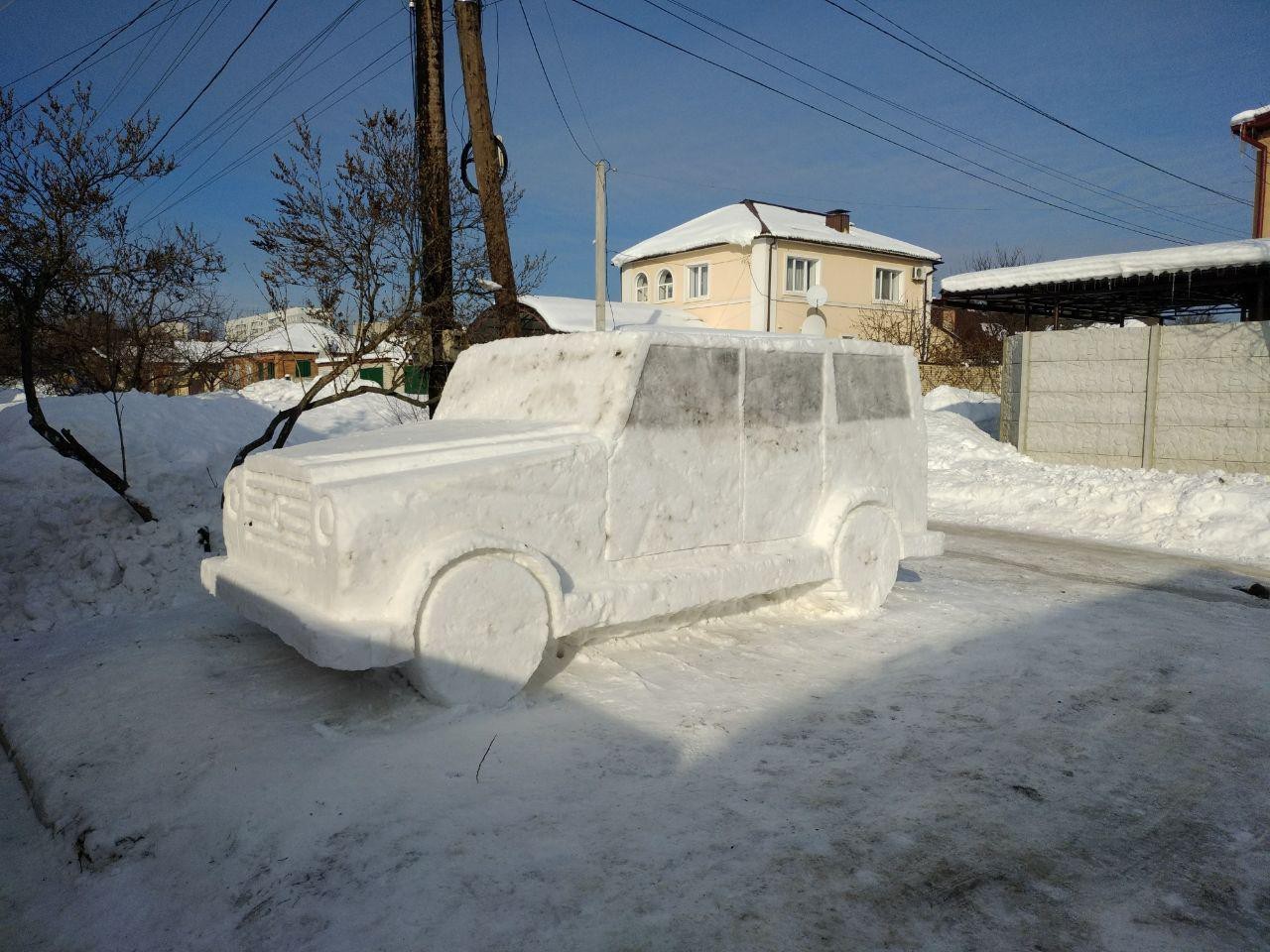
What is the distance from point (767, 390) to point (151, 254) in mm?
6562

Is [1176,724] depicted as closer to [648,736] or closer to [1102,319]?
[648,736]

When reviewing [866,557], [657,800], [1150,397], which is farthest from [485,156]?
[1150,397]

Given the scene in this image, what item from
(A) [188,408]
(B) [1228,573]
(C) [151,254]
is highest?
(C) [151,254]

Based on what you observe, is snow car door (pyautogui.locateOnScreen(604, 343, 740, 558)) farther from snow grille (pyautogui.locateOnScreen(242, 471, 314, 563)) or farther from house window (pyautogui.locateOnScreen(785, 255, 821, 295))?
house window (pyautogui.locateOnScreen(785, 255, 821, 295))

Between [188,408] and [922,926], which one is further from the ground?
[188,408]

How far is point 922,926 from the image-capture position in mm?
2418

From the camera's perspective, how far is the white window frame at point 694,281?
31.8m

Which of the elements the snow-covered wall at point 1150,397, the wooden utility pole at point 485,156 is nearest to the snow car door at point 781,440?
the wooden utility pole at point 485,156

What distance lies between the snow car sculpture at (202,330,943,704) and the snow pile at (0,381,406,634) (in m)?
2.41

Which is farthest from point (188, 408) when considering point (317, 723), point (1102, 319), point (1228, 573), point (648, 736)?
point (1102, 319)

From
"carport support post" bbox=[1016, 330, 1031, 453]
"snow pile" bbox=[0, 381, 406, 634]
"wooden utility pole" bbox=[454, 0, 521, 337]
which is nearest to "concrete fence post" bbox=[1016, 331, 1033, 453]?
"carport support post" bbox=[1016, 330, 1031, 453]

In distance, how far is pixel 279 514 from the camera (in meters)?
4.04

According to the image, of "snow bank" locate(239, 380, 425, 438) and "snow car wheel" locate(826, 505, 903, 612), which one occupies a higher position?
"snow bank" locate(239, 380, 425, 438)

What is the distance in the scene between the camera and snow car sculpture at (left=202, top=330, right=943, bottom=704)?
366 cm
